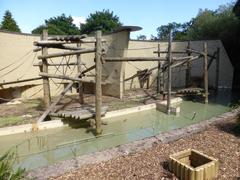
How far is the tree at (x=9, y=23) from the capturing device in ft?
90.7

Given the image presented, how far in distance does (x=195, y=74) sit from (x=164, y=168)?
1382cm

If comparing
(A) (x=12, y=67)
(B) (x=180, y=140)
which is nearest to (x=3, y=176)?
(B) (x=180, y=140)

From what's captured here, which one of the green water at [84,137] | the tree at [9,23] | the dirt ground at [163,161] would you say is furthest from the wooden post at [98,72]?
the tree at [9,23]

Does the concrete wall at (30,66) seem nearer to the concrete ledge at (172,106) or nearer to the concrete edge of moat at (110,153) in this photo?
the concrete ledge at (172,106)

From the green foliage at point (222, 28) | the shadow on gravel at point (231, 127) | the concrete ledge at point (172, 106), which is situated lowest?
the concrete ledge at point (172, 106)

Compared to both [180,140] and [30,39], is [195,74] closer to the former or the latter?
[30,39]

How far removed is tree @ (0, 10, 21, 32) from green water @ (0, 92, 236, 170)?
72.7 feet

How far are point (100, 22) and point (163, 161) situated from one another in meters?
33.8

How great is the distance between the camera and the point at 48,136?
7746 mm

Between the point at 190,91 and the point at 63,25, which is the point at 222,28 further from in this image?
the point at 63,25

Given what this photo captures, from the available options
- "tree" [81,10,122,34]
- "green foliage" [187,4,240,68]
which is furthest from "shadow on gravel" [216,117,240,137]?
"tree" [81,10,122,34]

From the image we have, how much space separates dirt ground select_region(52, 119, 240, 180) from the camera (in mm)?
4109

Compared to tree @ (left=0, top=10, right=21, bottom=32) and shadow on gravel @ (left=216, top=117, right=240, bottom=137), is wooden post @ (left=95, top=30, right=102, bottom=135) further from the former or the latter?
tree @ (left=0, top=10, right=21, bottom=32)

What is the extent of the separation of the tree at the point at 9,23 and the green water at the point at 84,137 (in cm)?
2215
